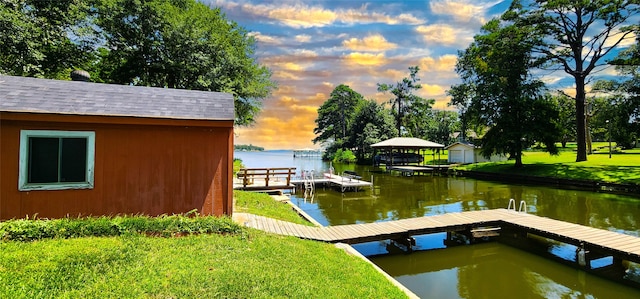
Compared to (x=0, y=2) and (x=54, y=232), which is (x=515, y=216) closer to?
(x=54, y=232)

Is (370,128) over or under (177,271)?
over

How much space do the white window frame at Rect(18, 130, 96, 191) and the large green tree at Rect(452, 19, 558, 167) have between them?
30989 mm

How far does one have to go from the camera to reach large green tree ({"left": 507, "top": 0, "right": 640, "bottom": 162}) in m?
25.6

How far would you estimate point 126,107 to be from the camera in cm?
693

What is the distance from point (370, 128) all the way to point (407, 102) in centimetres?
804

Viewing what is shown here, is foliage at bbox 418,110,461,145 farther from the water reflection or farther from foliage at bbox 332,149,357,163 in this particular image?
the water reflection

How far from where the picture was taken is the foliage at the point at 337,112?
66.3 metres

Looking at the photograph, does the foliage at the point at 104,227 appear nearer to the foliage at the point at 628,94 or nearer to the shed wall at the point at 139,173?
the shed wall at the point at 139,173

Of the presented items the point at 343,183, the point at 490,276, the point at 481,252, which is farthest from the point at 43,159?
the point at 343,183

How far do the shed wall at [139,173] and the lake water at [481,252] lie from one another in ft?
16.0

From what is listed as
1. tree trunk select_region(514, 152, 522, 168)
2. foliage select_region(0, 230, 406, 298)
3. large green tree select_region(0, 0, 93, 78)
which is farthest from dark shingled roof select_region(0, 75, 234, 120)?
tree trunk select_region(514, 152, 522, 168)

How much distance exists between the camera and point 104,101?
6961 mm

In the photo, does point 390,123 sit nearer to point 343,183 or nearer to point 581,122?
point 581,122

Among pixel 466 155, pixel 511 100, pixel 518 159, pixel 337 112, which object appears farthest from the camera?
pixel 337 112
